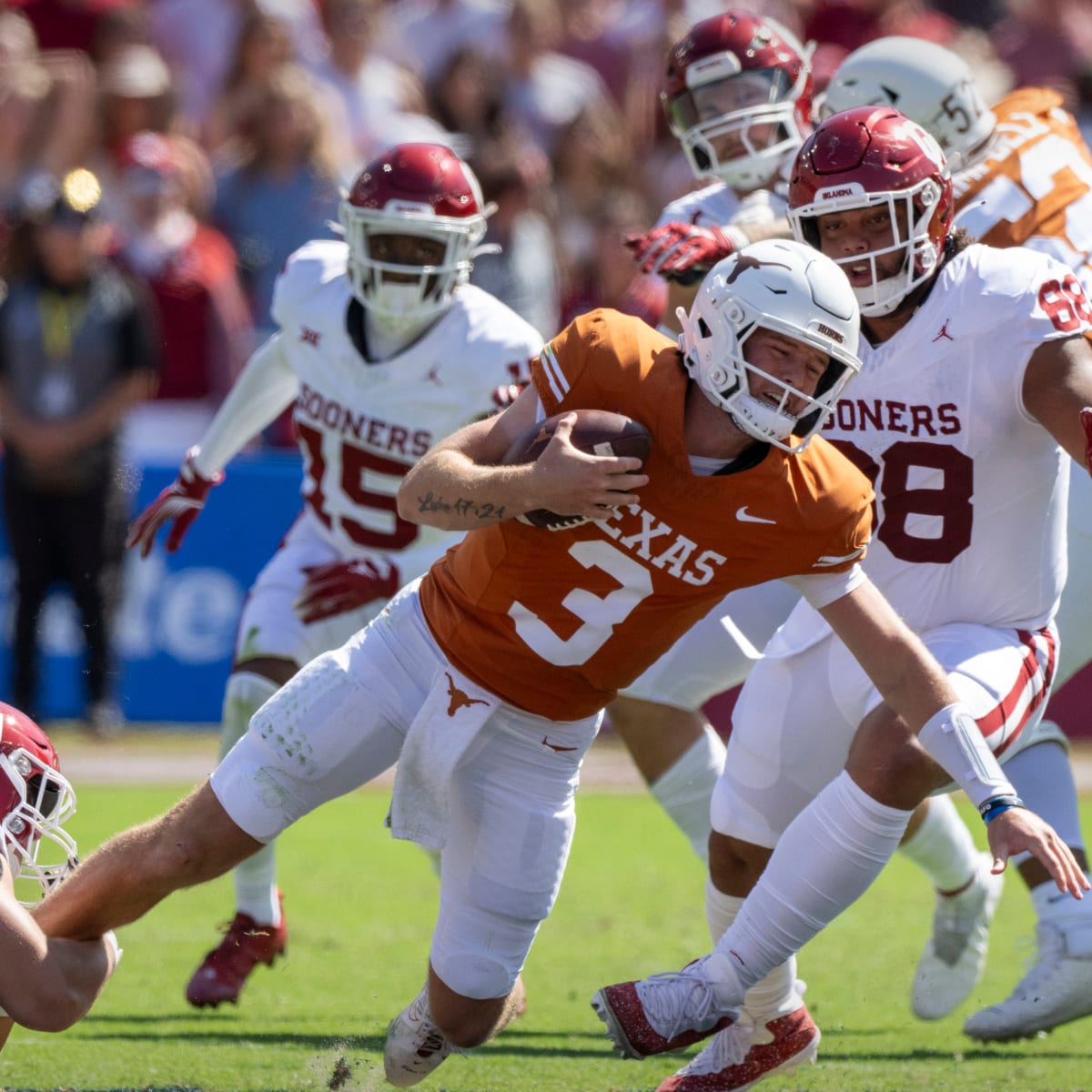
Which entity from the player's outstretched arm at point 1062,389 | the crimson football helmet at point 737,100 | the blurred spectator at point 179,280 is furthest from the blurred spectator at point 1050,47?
the player's outstretched arm at point 1062,389

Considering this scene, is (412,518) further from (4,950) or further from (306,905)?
(306,905)

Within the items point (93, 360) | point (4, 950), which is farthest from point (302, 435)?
point (93, 360)

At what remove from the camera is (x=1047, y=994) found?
4789 millimetres

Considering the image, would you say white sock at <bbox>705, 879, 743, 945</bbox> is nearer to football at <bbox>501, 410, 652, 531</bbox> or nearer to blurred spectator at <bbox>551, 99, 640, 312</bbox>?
football at <bbox>501, 410, 652, 531</bbox>

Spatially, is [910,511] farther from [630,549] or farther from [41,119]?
[41,119]

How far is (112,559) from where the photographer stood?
30.5ft

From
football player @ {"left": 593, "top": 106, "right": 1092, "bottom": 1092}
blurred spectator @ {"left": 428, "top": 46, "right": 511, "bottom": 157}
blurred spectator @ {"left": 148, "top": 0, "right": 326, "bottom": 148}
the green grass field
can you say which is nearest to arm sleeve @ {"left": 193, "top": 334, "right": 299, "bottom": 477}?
the green grass field

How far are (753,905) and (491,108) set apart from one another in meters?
7.15

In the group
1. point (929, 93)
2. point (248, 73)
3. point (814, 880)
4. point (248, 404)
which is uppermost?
point (929, 93)

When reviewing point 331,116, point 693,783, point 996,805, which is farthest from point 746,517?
point 331,116

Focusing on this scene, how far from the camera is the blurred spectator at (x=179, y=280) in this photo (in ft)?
31.2

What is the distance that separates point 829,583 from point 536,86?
7.63 m

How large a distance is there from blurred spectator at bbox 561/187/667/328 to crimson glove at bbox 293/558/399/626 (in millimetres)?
4016

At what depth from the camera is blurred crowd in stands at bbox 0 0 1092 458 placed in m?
9.62
